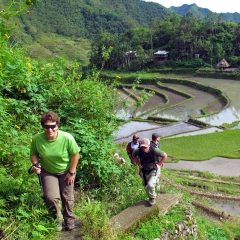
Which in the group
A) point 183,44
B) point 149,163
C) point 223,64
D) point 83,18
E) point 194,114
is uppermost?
point 83,18

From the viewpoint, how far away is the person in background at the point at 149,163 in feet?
14.2

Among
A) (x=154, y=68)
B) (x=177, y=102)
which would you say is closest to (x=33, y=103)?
(x=177, y=102)

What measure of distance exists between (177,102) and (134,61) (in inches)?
756

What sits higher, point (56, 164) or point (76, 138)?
point (56, 164)

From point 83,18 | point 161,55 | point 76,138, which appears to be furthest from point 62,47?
point 76,138

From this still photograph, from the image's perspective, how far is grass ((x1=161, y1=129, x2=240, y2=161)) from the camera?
1658cm

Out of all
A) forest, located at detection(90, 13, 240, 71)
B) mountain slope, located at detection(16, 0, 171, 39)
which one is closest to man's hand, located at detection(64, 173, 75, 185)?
forest, located at detection(90, 13, 240, 71)

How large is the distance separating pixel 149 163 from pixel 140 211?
0.71 m

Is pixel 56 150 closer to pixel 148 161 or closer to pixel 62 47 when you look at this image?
pixel 148 161

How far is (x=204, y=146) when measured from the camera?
1800cm

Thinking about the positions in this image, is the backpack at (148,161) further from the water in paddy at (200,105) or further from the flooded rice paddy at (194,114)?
the water in paddy at (200,105)

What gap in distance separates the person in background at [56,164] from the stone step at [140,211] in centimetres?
62

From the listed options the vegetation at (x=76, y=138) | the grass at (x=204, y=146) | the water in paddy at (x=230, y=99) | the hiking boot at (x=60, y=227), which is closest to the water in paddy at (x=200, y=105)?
the water in paddy at (x=230, y=99)

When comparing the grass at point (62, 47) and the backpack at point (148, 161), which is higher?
the backpack at point (148, 161)
